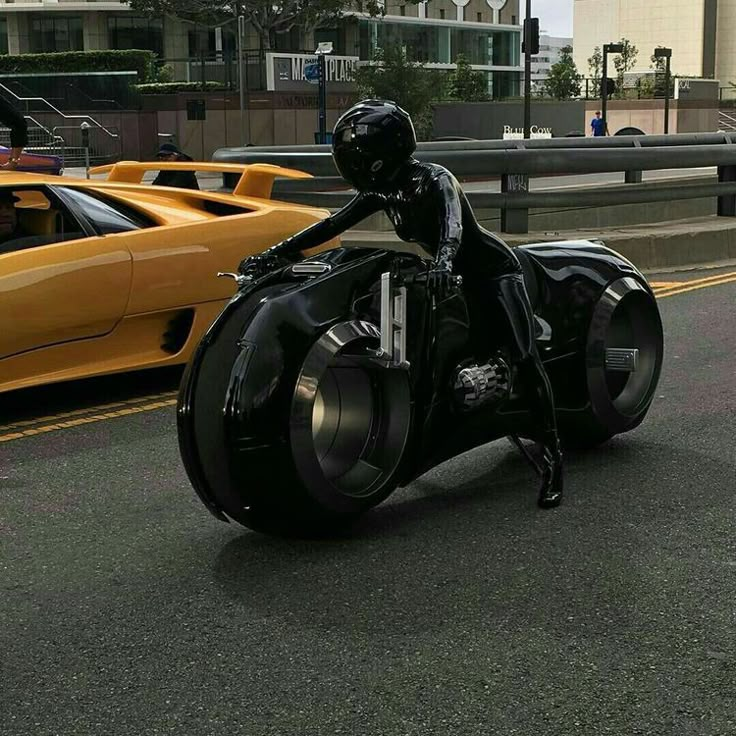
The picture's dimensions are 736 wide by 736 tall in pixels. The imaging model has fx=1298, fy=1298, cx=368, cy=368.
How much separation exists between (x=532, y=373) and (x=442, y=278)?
2.92ft

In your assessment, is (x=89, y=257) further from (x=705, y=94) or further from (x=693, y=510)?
(x=705, y=94)

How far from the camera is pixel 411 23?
7300 centimetres

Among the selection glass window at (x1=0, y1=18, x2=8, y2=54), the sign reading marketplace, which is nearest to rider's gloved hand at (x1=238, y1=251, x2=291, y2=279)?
the sign reading marketplace

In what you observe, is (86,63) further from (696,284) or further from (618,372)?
(618,372)

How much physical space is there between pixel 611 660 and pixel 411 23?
2844 inches

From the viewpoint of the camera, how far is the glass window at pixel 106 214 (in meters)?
7.06

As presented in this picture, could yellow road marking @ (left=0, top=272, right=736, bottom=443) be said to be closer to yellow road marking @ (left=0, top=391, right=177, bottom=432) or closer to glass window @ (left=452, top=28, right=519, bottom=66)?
yellow road marking @ (left=0, top=391, right=177, bottom=432)

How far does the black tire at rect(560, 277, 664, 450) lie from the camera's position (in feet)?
18.4

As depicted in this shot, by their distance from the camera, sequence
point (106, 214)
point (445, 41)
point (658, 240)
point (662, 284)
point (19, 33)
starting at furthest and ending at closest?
point (445, 41)
point (19, 33)
point (658, 240)
point (662, 284)
point (106, 214)

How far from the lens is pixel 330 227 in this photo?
16.3ft

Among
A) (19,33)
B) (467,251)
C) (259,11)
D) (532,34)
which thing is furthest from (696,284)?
(19,33)

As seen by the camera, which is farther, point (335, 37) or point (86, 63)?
point (335, 37)

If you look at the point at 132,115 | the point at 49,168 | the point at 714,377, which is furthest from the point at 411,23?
the point at 714,377

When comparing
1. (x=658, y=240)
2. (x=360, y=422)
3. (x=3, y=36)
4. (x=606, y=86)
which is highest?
(x=3, y=36)
